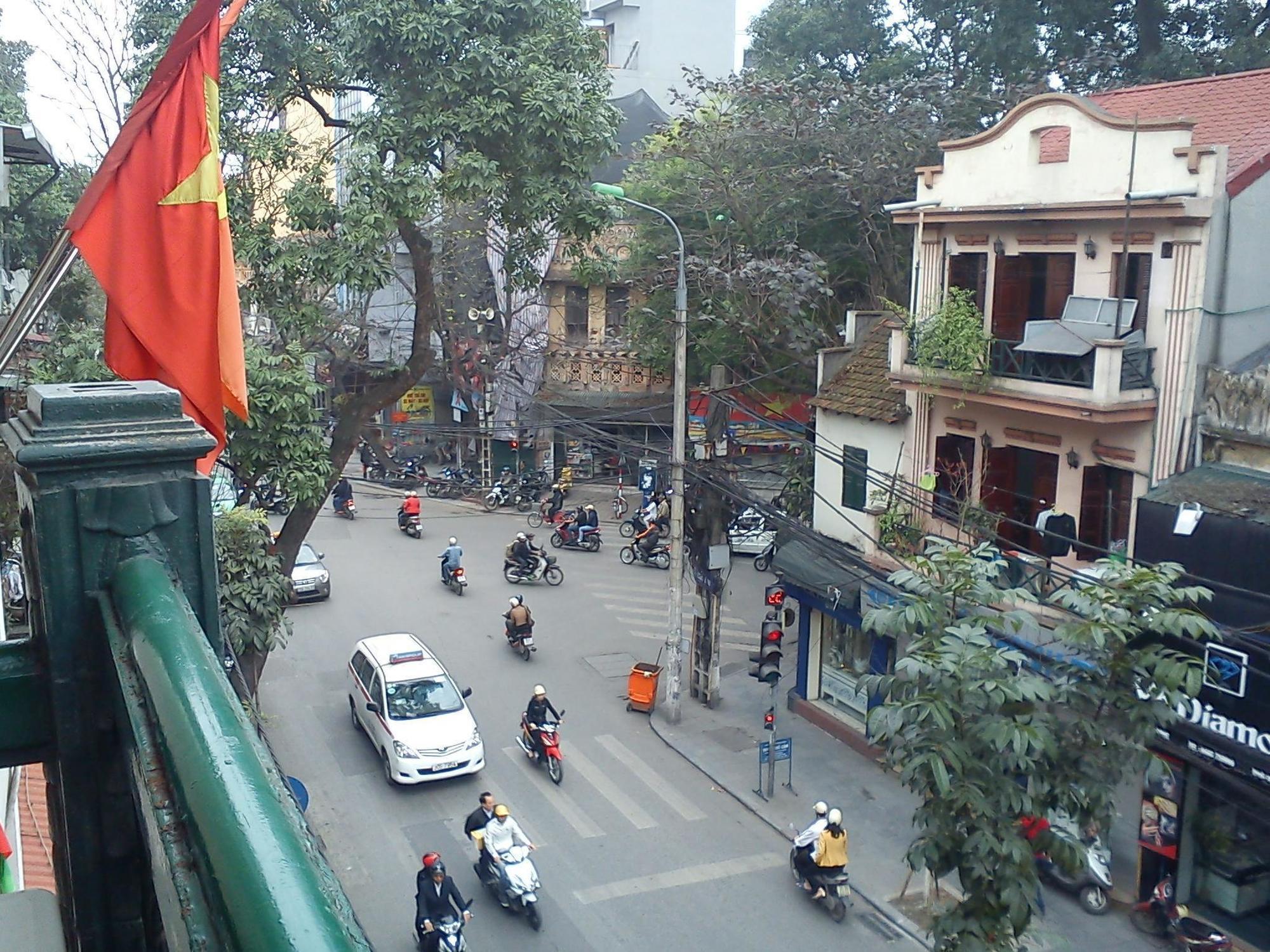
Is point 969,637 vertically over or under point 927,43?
under

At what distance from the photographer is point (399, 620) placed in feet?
71.3

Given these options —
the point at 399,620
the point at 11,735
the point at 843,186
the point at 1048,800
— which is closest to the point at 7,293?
the point at 399,620

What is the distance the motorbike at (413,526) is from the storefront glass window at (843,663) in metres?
13.4

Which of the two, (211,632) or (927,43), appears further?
(927,43)

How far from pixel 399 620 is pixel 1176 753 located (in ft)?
46.2

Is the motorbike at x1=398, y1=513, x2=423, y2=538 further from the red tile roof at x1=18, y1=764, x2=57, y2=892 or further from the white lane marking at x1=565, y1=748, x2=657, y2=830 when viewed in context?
the red tile roof at x1=18, y1=764, x2=57, y2=892

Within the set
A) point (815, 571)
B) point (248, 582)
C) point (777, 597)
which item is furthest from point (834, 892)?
point (248, 582)

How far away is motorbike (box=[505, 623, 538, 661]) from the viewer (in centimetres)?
1962

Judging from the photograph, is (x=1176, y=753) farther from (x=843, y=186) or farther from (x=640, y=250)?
(x=640, y=250)

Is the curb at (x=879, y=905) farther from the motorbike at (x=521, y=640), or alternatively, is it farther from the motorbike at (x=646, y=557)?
the motorbike at (x=646, y=557)

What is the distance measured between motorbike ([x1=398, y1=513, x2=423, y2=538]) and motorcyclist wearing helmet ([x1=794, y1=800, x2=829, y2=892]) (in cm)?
1753

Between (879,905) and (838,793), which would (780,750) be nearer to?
(838,793)

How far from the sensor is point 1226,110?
45.1 ft

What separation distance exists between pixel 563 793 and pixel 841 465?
18.5 ft
